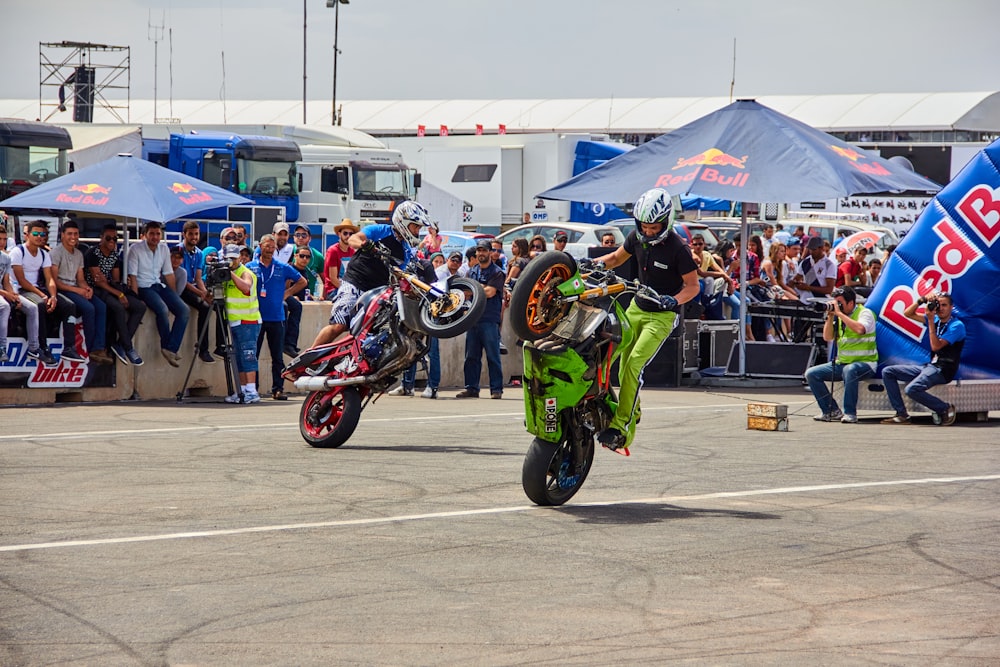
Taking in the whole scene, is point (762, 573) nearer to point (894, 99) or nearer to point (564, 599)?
point (564, 599)

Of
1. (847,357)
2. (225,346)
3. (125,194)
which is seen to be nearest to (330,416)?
(225,346)

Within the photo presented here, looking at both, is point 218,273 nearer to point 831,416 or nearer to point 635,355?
point 831,416

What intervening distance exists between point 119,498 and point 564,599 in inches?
140

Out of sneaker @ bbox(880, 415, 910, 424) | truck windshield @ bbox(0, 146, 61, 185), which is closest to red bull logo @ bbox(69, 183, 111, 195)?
sneaker @ bbox(880, 415, 910, 424)

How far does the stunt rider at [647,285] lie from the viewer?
8.30m

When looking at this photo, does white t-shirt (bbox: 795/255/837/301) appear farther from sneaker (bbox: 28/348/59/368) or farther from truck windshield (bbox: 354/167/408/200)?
truck windshield (bbox: 354/167/408/200)

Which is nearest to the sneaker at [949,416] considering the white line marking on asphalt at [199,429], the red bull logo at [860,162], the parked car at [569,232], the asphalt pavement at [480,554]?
the asphalt pavement at [480,554]

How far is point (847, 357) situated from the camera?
13.8 metres

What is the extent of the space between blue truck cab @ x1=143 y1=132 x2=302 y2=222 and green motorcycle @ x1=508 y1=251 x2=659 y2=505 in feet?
82.3

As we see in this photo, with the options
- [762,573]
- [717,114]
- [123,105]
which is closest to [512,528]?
[762,573]

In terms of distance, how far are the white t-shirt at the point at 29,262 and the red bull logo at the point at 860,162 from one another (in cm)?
1042

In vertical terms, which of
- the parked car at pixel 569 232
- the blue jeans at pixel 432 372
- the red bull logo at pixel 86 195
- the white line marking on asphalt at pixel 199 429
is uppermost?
the parked car at pixel 569 232

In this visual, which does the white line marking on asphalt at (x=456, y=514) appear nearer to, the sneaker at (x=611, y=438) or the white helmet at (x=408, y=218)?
the sneaker at (x=611, y=438)

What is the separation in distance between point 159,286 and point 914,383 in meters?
8.14
